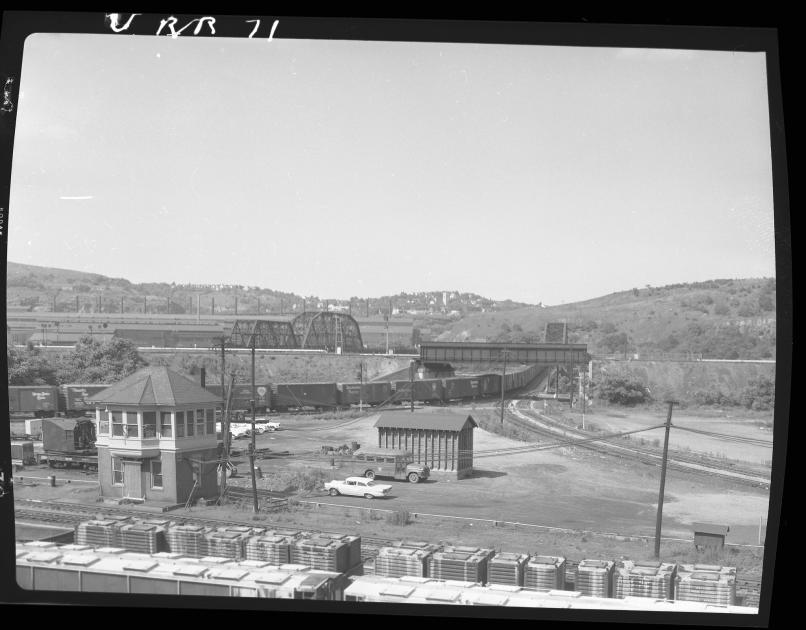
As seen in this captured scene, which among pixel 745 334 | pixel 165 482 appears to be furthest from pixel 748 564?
pixel 165 482

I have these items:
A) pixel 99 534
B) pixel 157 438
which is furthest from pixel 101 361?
pixel 99 534

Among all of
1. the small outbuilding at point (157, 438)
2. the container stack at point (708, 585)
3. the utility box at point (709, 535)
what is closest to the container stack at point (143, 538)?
the small outbuilding at point (157, 438)

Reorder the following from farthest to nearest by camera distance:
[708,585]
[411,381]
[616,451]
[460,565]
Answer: [411,381] → [616,451] → [460,565] → [708,585]

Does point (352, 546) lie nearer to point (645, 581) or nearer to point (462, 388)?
point (462, 388)

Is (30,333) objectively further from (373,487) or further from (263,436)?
(373,487)

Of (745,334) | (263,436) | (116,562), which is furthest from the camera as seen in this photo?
(263,436)

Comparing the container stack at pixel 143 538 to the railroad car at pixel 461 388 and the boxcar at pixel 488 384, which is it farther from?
the boxcar at pixel 488 384
